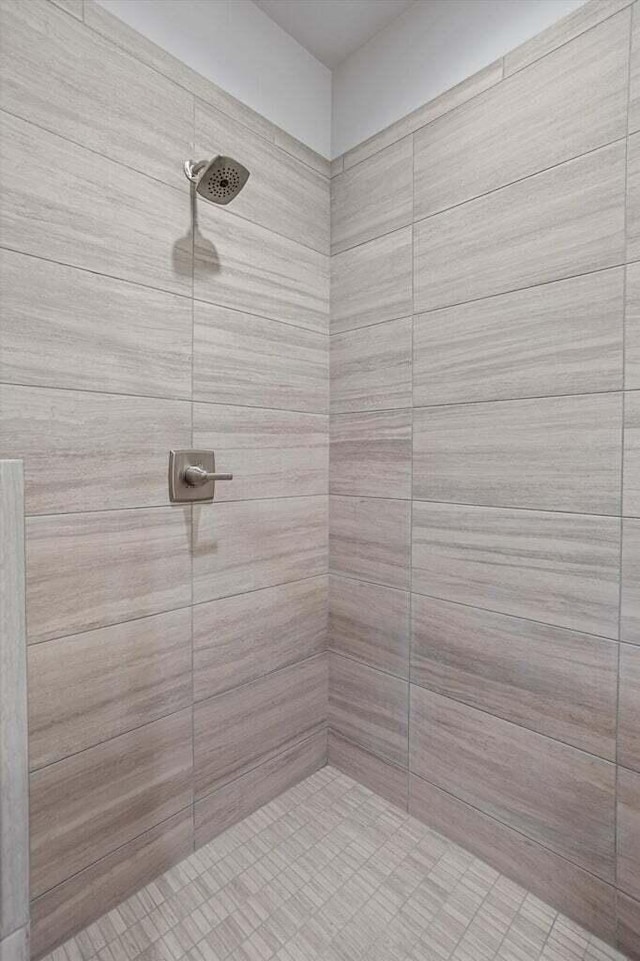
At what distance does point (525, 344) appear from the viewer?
1165 millimetres

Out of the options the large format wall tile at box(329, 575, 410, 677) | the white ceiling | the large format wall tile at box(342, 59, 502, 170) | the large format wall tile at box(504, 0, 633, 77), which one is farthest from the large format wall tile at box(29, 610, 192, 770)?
the white ceiling

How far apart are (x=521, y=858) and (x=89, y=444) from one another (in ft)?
4.64

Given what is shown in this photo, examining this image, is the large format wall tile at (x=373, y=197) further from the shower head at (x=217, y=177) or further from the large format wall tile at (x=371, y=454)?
the large format wall tile at (x=371, y=454)

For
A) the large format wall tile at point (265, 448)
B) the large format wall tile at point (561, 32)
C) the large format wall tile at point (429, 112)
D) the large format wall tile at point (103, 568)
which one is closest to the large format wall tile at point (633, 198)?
the large format wall tile at point (561, 32)

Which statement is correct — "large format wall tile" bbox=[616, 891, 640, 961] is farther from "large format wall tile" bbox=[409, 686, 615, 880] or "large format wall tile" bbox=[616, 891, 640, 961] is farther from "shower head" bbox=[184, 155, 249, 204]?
"shower head" bbox=[184, 155, 249, 204]

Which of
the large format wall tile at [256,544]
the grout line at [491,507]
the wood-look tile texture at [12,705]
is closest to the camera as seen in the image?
the wood-look tile texture at [12,705]

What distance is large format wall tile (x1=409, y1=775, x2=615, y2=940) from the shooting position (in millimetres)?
1086

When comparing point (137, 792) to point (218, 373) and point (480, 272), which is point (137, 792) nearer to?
point (218, 373)

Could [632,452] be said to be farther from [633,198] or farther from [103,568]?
[103,568]

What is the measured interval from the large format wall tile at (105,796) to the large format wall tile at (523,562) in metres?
0.78

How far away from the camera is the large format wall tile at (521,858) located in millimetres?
1086

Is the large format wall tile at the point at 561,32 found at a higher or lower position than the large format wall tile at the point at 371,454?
higher

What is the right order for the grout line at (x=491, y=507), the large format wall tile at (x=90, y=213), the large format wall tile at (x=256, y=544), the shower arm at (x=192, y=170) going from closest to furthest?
the large format wall tile at (x=90, y=213) < the grout line at (x=491, y=507) < the shower arm at (x=192, y=170) < the large format wall tile at (x=256, y=544)

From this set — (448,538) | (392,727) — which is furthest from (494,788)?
(448,538)
